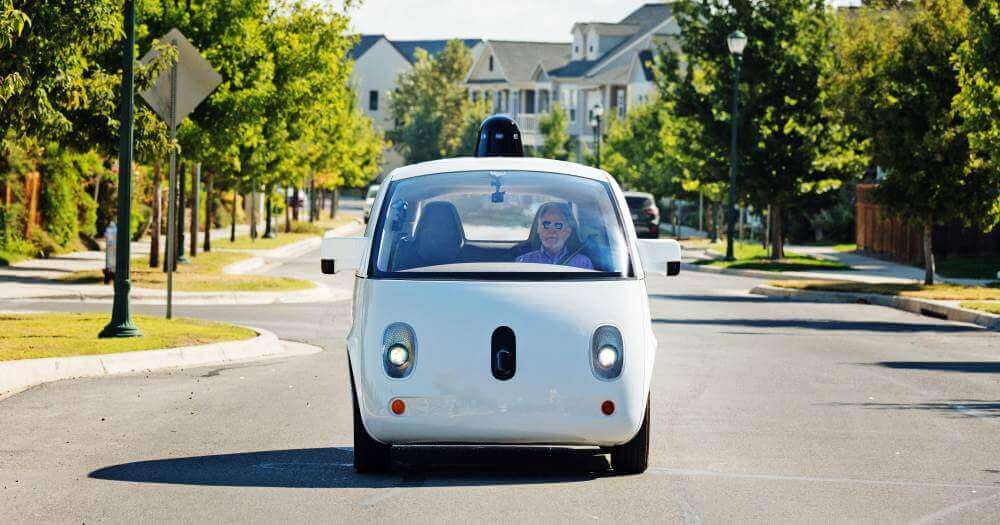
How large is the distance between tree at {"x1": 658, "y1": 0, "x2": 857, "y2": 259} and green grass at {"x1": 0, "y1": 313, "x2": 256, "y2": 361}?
25.4 metres

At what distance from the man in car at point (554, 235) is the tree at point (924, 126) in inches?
820

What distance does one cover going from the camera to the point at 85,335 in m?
17.2

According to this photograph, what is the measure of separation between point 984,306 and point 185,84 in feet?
40.9

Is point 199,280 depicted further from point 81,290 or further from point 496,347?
point 496,347

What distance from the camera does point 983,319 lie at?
2305cm

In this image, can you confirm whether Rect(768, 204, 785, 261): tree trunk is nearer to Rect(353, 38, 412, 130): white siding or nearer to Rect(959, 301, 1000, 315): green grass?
Rect(959, 301, 1000, 315): green grass

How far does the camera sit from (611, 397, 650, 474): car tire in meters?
Result: 9.05

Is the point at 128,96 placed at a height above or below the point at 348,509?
above

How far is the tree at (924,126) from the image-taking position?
30.1 meters

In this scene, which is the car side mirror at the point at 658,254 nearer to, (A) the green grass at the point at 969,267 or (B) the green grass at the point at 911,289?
(B) the green grass at the point at 911,289

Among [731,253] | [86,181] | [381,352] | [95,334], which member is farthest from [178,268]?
[381,352]

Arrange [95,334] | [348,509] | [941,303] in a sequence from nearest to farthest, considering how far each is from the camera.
A: [348,509] → [95,334] → [941,303]

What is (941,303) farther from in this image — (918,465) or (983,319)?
(918,465)

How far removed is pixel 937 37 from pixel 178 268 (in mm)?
15016
